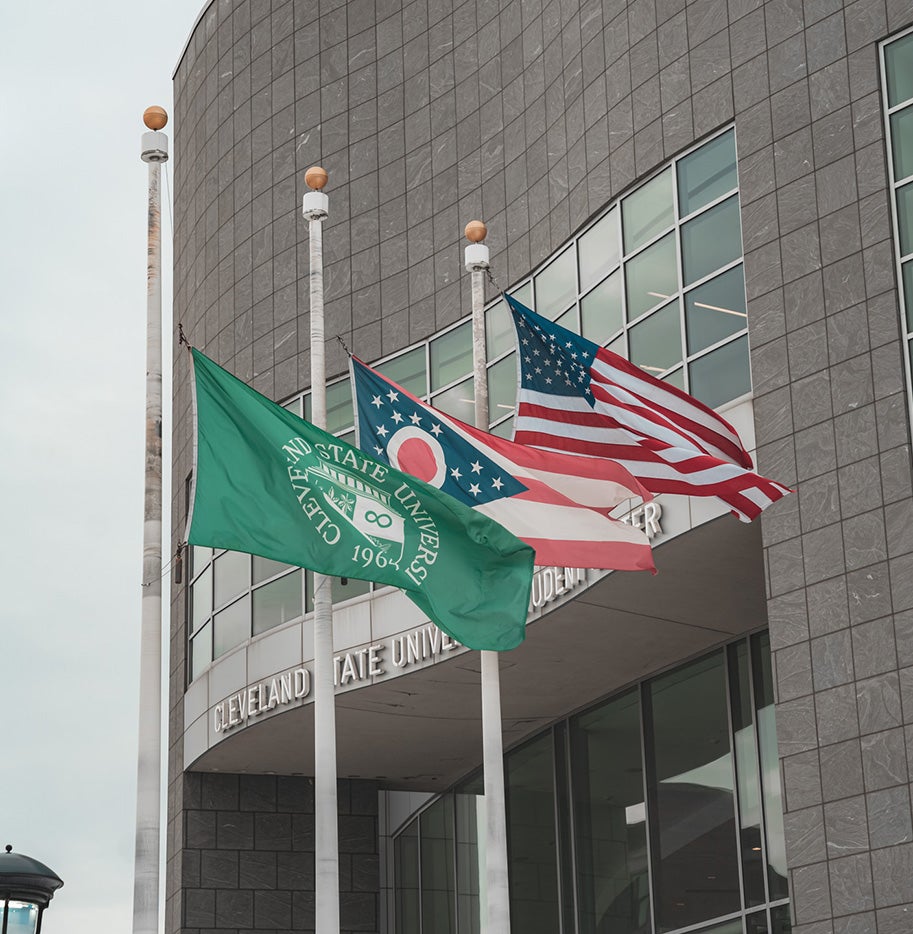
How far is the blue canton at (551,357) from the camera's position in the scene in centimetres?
1686

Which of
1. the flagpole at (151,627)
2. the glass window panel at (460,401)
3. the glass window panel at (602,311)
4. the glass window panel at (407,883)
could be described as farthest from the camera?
the glass window panel at (407,883)

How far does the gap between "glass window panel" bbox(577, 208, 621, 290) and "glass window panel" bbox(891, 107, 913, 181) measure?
496 centimetres

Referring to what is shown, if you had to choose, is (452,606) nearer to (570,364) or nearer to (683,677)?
(570,364)

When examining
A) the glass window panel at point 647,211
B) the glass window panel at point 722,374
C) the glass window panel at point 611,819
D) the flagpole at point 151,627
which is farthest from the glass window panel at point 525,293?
the flagpole at point 151,627

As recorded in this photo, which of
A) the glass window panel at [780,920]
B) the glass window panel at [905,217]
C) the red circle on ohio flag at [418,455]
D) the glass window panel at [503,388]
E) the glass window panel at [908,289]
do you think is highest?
the glass window panel at [503,388]

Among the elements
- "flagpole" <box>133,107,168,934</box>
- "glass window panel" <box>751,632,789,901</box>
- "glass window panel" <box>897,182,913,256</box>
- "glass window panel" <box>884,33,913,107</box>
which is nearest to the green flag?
"flagpole" <box>133,107,168,934</box>

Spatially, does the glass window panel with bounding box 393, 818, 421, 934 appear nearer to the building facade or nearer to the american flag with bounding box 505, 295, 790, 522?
the building facade

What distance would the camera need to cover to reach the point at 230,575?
2978cm

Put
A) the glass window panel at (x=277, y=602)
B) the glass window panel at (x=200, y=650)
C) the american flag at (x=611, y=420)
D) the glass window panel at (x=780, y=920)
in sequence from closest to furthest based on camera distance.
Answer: the american flag at (x=611, y=420), the glass window panel at (x=780, y=920), the glass window panel at (x=277, y=602), the glass window panel at (x=200, y=650)

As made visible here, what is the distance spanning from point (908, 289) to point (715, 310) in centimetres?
315

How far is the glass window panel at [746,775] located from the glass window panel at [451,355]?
5995 millimetres

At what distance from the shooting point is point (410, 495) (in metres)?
15.0

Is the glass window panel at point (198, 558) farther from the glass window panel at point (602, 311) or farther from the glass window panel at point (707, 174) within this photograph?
the glass window panel at point (707, 174)

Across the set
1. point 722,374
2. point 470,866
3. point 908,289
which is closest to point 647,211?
point 722,374
